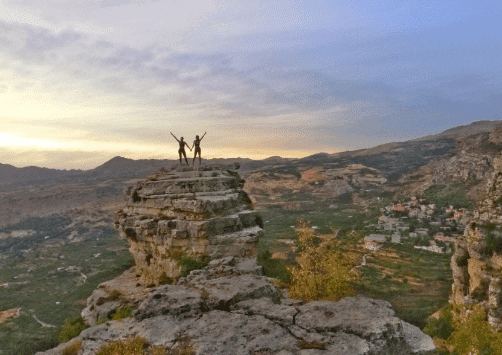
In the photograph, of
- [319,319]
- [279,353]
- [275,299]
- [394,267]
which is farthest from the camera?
[394,267]

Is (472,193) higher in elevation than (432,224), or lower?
higher

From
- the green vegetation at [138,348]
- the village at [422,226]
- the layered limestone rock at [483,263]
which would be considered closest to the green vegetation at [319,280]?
the green vegetation at [138,348]

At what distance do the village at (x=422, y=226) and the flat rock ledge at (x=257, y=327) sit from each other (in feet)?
160

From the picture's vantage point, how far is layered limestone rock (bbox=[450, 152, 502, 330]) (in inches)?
762

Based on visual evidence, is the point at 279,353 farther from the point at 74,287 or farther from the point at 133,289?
the point at 74,287

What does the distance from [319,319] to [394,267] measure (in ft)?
139

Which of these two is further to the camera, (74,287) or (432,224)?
(432,224)

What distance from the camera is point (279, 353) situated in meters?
4.89

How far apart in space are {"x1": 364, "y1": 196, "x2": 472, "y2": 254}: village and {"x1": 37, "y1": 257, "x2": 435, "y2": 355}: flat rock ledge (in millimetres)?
48705

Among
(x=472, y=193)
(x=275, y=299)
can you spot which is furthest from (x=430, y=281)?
(x=472, y=193)

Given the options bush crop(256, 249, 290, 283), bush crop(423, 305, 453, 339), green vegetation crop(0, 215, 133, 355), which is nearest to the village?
bush crop(423, 305, 453, 339)

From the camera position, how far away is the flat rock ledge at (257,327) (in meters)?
5.14

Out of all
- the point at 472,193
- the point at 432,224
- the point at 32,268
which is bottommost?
the point at 32,268

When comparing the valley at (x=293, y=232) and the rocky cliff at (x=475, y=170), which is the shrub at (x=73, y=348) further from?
the rocky cliff at (x=475, y=170)
